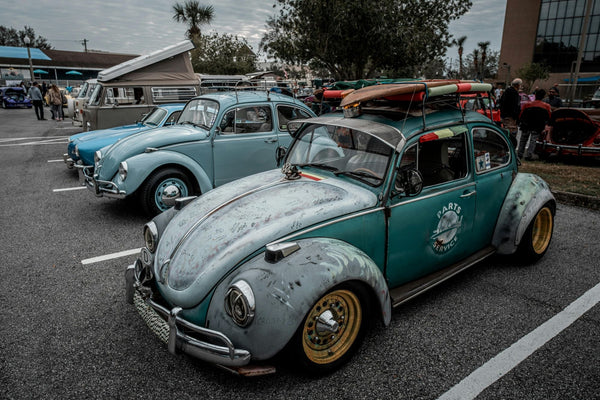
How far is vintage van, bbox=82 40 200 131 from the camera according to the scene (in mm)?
10516

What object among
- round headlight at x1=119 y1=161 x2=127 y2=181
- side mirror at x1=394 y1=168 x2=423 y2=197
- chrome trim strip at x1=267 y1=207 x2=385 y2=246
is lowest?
round headlight at x1=119 y1=161 x2=127 y2=181

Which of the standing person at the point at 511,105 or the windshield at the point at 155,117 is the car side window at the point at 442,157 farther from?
the standing person at the point at 511,105

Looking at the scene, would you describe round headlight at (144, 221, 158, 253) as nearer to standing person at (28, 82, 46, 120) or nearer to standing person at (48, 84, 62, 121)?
standing person at (48, 84, 62, 121)

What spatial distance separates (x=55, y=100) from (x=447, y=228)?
73.1ft

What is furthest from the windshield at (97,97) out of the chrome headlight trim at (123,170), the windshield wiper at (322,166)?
the windshield wiper at (322,166)

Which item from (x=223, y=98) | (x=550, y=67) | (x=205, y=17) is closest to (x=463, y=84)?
(x=223, y=98)

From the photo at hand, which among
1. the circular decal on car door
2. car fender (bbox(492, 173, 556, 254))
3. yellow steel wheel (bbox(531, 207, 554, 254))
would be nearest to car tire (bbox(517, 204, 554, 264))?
yellow steel wheel (bbox(531, 207, 554, 254))

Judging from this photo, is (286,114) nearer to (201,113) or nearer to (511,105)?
(201,113)

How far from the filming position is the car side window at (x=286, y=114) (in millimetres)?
6605

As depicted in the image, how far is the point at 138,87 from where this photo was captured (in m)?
10.8

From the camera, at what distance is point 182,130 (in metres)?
6.15

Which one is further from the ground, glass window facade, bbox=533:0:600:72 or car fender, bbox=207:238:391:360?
glass window facade, bbox=533:0:600:72

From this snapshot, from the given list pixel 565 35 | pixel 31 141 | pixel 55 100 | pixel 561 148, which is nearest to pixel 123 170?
pixel 561 148

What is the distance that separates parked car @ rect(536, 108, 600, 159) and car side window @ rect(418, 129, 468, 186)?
7301 mm
